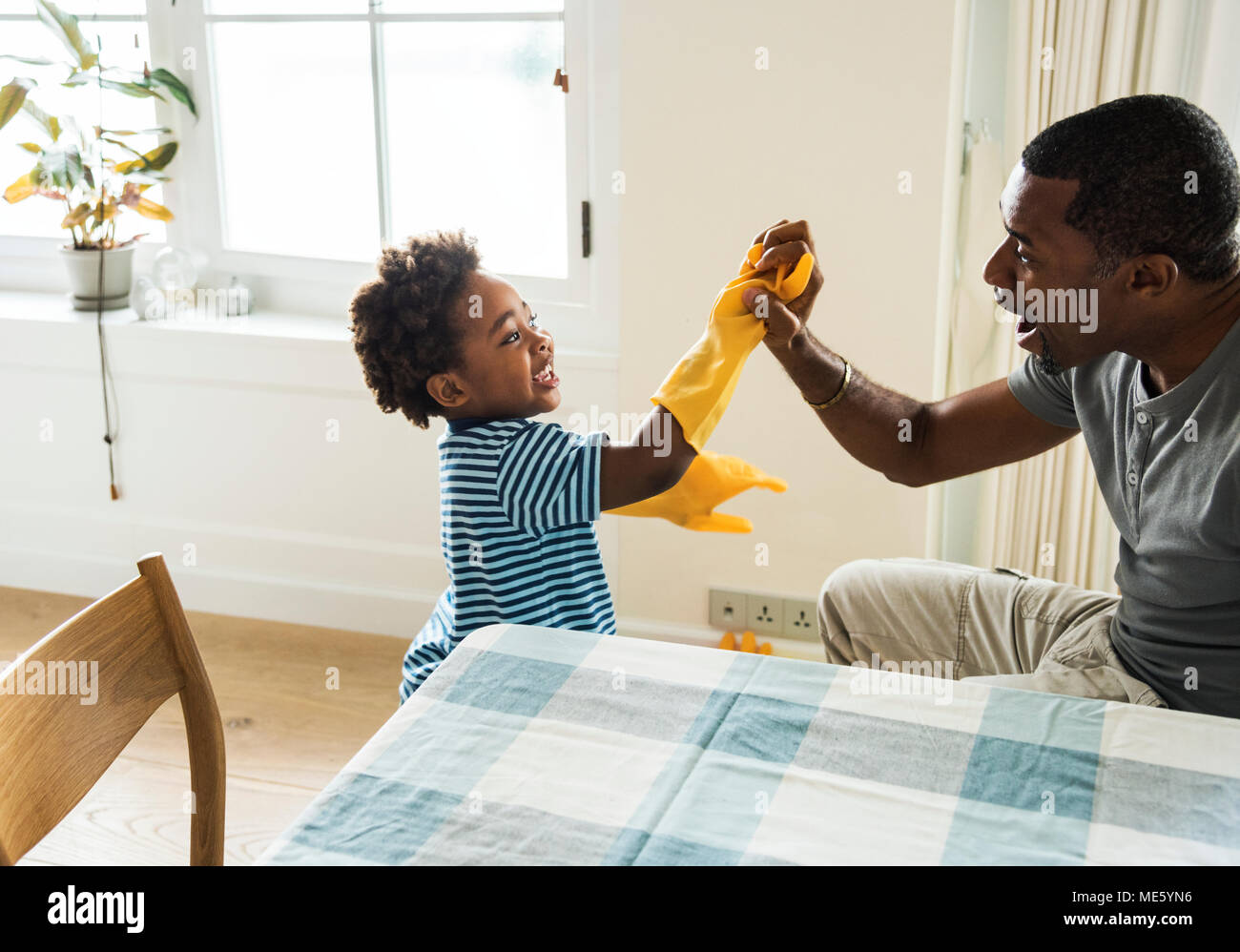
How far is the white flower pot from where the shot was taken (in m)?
2.54

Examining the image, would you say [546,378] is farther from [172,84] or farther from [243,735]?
[172,84]

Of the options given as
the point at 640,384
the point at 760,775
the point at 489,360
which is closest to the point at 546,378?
the point at 489,360

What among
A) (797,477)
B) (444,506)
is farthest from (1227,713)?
(797,477)

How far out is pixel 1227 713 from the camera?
48.5 inches

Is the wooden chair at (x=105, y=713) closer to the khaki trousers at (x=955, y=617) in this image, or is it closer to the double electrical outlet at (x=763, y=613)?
the khaki trousers at (x=955, y=617)

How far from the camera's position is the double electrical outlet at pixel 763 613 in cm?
228

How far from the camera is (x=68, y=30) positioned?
7.84 feet

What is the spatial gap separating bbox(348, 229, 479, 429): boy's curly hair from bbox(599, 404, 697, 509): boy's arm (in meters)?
0.23

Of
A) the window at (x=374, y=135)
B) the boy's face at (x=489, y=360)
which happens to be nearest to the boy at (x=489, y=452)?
the boy's face at (x=489, y=360)

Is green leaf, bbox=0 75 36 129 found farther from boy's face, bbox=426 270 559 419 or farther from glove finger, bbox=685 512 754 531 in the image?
glove finger, bbox=685 512 754 531

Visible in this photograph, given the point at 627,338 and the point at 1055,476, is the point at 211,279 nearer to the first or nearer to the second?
the point at 627,338

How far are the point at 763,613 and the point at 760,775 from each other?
4.58 ft

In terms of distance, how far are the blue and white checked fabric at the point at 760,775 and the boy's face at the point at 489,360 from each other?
0.39 metres

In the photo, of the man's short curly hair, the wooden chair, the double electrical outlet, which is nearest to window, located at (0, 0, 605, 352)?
the double electrical outlet
